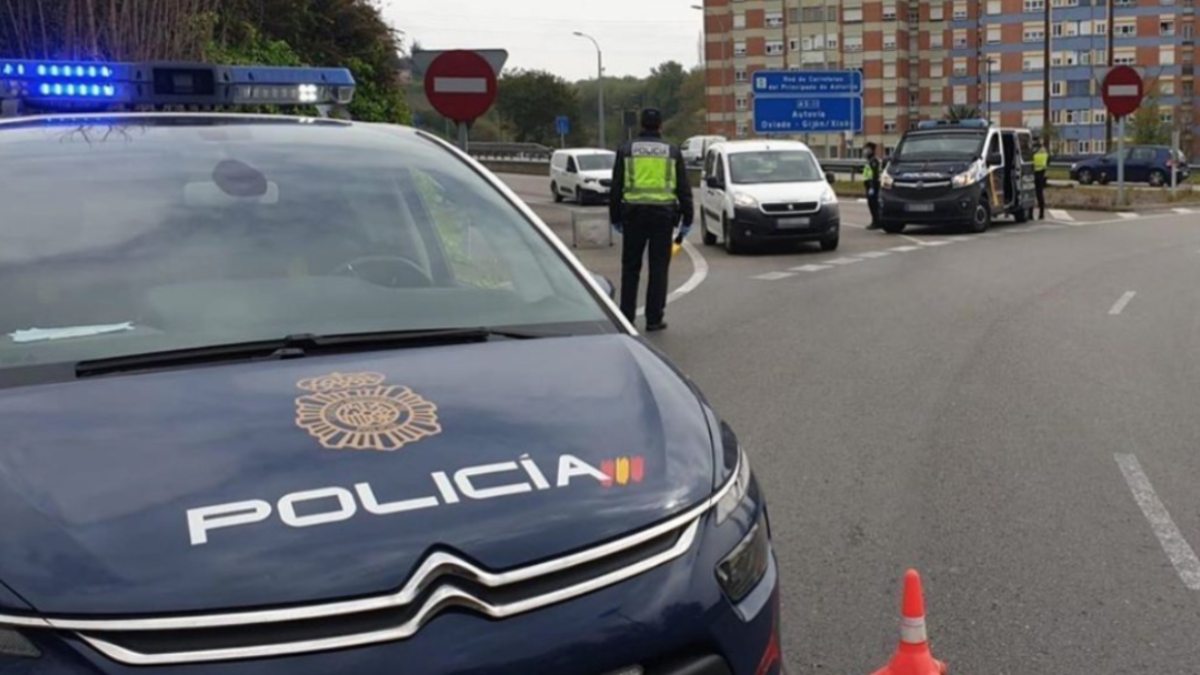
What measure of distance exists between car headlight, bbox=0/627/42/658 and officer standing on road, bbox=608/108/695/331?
922 centimetres

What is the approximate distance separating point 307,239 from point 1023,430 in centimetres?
520

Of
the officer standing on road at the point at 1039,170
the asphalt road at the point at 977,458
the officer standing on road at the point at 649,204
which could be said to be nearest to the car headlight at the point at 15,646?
Answer: the asphalt road at the point at 977,458

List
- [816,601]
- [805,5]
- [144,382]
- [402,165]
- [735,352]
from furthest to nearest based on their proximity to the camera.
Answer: [805,5]
[735,352]
[816,601]
[402,165]
[144,382]

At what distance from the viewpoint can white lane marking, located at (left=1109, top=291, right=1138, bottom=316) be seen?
506 inches

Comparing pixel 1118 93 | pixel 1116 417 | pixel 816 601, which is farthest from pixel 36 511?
pixel 1118 93

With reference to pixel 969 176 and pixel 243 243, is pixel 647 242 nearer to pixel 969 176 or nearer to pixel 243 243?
pixel 243 243

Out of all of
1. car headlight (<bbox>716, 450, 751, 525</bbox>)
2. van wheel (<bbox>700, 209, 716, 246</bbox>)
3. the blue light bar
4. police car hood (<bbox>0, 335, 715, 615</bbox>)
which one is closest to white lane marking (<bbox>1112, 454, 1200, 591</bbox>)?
car headlight (<bbox>716, 450, 751, 525</bbox>)

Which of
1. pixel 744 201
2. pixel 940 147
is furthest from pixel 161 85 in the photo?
pixel 940 147

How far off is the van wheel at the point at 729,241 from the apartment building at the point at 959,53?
8753 cm

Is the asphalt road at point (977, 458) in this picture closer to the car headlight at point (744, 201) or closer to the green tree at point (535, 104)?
the car headlight at point (744, 201)

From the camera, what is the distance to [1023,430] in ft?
24.2

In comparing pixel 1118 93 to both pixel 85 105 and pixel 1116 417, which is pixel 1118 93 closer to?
pixel 1116 417

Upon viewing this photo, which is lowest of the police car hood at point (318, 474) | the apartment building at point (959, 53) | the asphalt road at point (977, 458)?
the asphalt road at point (977, 458)

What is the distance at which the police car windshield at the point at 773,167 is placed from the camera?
20984 mm
